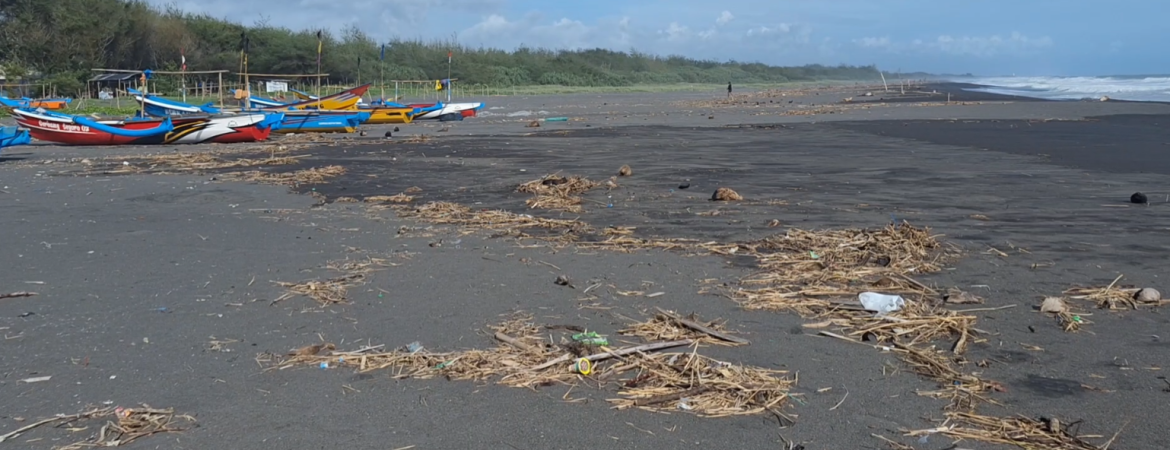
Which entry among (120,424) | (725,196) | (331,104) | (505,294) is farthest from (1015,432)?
(331,104)

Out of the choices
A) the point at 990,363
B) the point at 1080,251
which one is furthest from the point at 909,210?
the point at 990,363

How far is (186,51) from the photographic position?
65.1 meters

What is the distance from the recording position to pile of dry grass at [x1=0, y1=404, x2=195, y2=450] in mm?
4328

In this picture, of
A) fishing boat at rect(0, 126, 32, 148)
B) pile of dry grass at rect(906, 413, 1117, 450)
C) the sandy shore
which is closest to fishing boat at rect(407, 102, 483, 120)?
fishing boat at rect(0, 126, 32, 148)

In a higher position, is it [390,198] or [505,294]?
[390,198]

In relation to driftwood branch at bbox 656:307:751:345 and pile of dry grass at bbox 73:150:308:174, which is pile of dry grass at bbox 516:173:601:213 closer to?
driftwood branch at bbox 656:307:751:345

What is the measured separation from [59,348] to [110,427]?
1.69 metres

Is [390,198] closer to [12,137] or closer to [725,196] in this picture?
[725,196]

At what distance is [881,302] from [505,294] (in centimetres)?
285

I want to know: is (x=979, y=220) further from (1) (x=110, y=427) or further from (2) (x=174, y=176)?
(2) (x=174, y=176)

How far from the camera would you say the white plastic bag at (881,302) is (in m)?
6.44

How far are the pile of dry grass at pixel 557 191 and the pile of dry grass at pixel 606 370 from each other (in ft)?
19.3

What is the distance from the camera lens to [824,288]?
7.12 m

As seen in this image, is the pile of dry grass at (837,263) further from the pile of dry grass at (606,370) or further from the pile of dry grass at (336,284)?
the pile of dry grass at (336,284)
